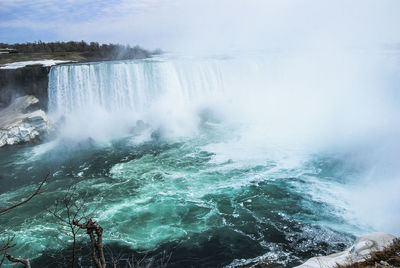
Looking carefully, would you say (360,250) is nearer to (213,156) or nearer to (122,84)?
(213,156)

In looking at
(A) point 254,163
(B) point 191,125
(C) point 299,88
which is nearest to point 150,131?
(B) point 191,125

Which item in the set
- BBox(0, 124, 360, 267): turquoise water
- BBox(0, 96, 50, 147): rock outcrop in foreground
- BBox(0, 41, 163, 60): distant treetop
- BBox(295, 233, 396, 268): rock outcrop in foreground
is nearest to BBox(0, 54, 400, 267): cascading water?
BBox(0, 124, 360, 267): turquoise water

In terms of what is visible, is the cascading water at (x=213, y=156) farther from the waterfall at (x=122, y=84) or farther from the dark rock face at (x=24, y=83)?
the dark rock face at (x=24, y=83)

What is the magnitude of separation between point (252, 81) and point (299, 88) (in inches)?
143

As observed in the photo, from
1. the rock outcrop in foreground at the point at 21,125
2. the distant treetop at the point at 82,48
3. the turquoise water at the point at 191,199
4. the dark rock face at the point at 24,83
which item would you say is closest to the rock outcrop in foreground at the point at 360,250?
the turquoise water at the point at 191,199

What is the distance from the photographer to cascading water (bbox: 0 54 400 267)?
774 centimetres

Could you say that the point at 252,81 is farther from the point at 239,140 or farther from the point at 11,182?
the point at 11,182

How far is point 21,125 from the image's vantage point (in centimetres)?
1614

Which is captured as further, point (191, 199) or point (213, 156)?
point (213, 156)

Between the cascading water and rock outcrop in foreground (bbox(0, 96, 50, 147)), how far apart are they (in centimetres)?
91

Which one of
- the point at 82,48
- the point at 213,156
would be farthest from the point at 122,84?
the point at 82,48

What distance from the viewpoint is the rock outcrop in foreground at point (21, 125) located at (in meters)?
15.9

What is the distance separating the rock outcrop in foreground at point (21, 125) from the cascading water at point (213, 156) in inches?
35.7

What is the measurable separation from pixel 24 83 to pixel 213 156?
14055 millimetres
